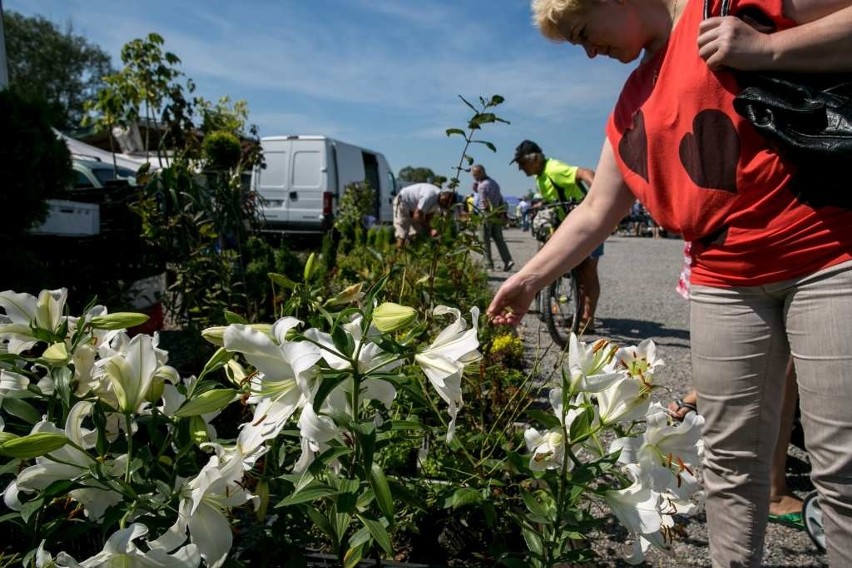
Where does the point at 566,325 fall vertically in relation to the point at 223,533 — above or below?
below

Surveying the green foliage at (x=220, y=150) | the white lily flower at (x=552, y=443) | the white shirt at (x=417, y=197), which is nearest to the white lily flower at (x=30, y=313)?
the white lily flower at (x=552, y=443)

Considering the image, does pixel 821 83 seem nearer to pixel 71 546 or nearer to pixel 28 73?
pixel 71 546

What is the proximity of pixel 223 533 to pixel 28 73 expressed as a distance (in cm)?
4419

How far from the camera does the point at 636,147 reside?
4.93 ft

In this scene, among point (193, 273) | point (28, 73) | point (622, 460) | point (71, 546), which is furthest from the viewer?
point (28, 73)

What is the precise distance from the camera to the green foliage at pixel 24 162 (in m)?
3.23

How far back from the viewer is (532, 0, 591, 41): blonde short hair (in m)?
1.50

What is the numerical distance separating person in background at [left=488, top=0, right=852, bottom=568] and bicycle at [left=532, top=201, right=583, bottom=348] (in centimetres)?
355

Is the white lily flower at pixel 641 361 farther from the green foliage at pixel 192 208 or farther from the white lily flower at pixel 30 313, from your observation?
the green foliage at pixel 192 208

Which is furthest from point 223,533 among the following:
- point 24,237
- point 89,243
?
point 89,243

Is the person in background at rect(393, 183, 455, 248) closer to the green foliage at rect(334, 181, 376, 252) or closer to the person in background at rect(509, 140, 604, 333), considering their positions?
the person in background at rect(509, 140, 604, 333)

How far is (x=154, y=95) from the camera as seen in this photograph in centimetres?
467

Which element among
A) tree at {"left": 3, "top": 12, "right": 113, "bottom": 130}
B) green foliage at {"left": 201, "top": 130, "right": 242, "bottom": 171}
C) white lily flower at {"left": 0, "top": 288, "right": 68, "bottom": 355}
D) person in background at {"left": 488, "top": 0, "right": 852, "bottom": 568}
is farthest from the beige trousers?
tree at {"left": 3, "top": 12, "right": 113, "bottom": 130}

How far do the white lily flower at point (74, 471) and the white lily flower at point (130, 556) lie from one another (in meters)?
0.11
